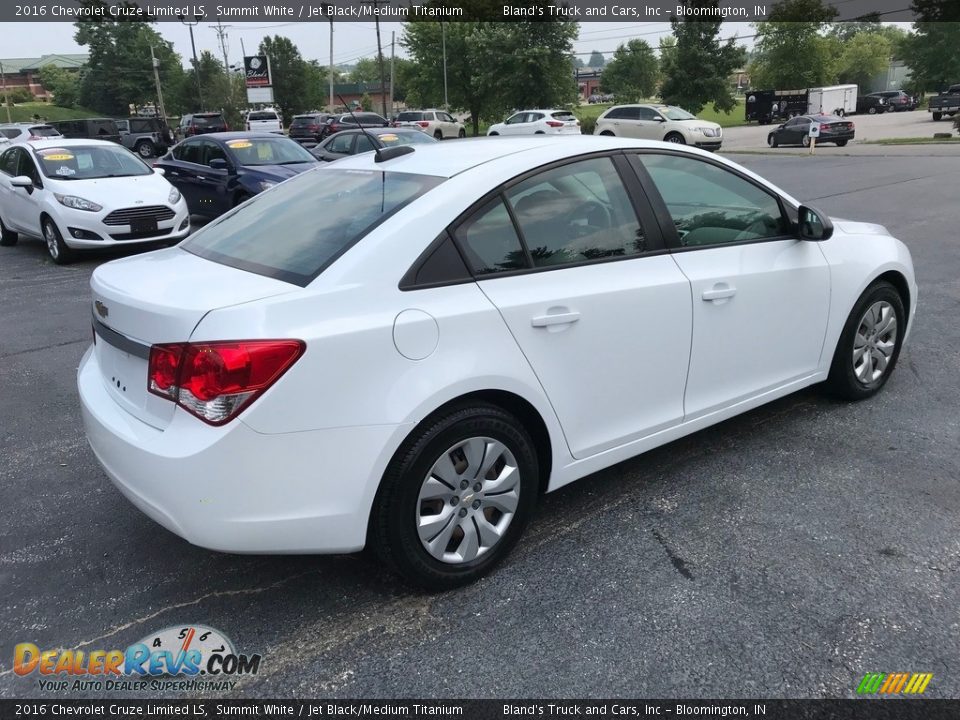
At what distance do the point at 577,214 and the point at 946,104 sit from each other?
5078cm

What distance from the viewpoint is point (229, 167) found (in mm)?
12062

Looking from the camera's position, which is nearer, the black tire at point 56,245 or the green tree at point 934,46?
the black tire at point 56,245

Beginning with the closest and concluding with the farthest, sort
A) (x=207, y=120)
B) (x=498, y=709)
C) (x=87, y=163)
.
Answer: (x=498, y=709)
(x=87, y=163)
(x=207, y=120)

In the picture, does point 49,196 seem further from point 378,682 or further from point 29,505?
point 378,682

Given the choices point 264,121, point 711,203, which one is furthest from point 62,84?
point 711,203

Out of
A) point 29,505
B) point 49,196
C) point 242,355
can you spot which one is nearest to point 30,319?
point 49,196

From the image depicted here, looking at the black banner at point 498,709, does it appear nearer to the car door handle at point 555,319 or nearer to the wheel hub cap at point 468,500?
the wheel hub cap at point 468,500

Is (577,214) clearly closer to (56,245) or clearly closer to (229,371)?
(229,371)

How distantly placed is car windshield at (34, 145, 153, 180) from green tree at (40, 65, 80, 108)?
285 ft

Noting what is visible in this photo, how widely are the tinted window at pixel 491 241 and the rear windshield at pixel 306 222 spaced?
233 mm

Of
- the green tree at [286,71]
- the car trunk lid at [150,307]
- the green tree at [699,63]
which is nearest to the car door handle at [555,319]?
the car trunk lid at [150,307]

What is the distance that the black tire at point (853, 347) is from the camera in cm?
427

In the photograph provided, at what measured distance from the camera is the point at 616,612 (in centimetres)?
275

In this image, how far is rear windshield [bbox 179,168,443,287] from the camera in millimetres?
2838
